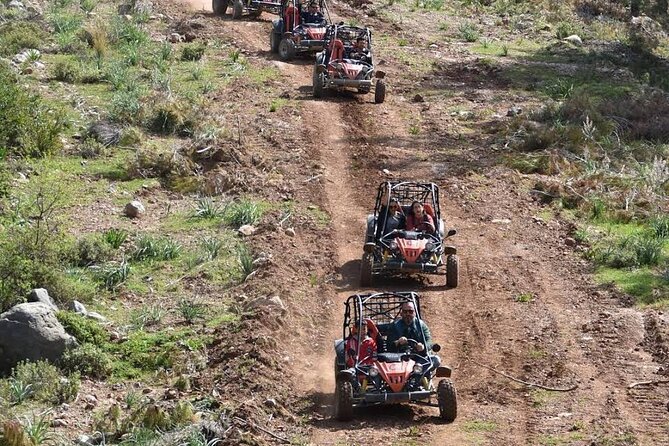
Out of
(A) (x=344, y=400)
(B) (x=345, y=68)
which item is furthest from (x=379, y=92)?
(A) (x=344, y=400)

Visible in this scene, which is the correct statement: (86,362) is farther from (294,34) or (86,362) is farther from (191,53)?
(294,34)

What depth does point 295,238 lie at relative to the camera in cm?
2214

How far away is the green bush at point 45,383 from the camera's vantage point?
15772 millimetres

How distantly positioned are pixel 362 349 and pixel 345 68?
1477cm

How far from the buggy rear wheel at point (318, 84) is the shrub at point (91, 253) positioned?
10.6 m

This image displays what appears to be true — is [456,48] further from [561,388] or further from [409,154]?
[561,388]

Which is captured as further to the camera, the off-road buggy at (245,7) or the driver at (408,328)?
the off-road buggy at (245,7)

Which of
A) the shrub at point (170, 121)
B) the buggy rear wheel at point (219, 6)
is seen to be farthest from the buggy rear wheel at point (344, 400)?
the buggy rear wheel at point (219, 6)

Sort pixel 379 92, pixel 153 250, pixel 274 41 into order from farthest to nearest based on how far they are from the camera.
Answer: pixel 274 41 < pixel 379 92 < pixel 153 250

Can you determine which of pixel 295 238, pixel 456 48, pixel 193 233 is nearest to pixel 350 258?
pixel 295 238

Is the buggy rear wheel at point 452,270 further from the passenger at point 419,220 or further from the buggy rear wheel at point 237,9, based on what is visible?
the buggy rear wheel at point 237,9

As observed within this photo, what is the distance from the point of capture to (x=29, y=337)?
53.8ft

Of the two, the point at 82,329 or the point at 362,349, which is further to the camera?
the point at 82,329

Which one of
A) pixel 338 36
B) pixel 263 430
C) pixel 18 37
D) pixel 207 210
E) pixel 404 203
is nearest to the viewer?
pixel 263 430
